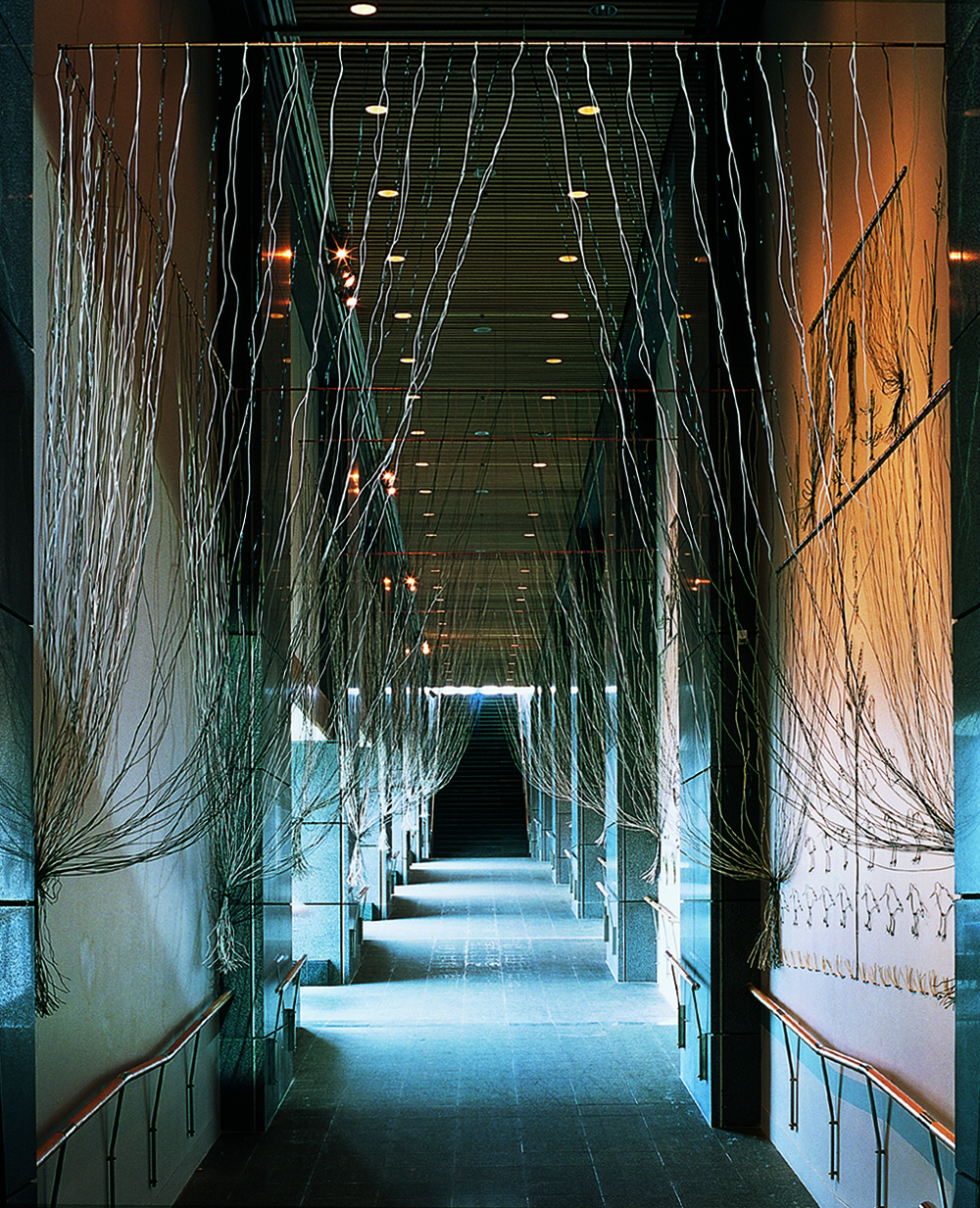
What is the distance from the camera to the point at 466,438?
8.19m

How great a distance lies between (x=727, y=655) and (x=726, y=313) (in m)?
2.00

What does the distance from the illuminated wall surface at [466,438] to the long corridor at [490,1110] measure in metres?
0.34

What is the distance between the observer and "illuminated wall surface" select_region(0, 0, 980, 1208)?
167 inches

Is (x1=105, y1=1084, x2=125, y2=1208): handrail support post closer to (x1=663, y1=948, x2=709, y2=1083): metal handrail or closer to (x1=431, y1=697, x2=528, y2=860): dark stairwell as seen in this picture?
(x1=663, y1=948, x2=709, y2=1083): metal handrail

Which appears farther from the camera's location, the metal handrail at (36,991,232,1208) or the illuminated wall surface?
the metal handrail at (36,991,232,1208)

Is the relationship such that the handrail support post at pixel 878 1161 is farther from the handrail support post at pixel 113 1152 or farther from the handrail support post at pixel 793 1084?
the handrail support post at pixel 113 1152

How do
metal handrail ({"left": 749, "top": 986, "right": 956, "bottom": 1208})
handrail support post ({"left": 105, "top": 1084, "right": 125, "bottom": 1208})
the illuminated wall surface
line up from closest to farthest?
the illuminated wall surface < metal handrail ({"left": 749, "top": 986, "right": 956, "bottom": 1208}) < handrail support post ({"left": 105, "top": 1084, "right": 125, "bottom": 1208})

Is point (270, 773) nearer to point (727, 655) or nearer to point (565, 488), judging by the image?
point (727, 655)

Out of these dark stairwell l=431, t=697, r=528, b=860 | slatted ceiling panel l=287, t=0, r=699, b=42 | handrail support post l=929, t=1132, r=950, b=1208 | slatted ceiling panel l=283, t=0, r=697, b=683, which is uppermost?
slatted ceiling panel l=287, t=0, r=699, b=42

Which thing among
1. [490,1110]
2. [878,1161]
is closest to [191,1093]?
[490,1110]

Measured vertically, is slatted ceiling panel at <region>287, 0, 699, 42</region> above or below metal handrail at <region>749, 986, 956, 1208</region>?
above

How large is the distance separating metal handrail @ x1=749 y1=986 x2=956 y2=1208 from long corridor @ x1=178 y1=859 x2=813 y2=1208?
593 millimetres

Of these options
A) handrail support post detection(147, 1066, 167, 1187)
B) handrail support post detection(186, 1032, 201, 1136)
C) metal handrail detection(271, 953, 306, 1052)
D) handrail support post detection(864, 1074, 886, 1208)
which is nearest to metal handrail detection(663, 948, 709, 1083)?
metal handrail detection(271, 953, 306, 1052)

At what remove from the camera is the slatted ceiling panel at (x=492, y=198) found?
7.89 metres
